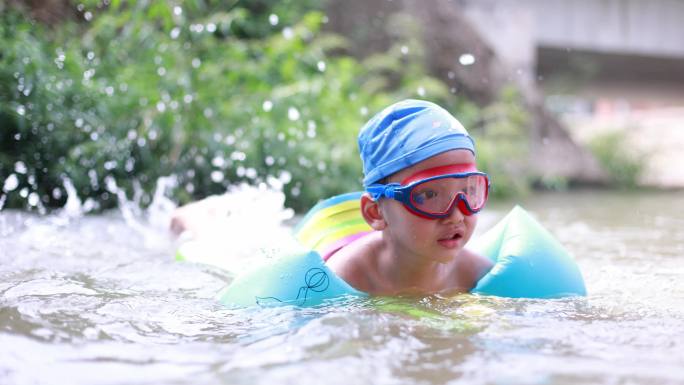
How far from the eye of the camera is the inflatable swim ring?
2.84 metres

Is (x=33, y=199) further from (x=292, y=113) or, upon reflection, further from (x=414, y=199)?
(x=414, y=199)

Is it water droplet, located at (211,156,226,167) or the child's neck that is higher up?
water droplet, located at (211,156,226,167)

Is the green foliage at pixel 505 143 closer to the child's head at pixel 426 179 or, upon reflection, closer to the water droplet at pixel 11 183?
the water droplet at pixel 11 183

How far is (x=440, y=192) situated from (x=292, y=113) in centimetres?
440

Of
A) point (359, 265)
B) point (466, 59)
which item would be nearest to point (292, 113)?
point (359, 265)

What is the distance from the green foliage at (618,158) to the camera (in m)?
12.1

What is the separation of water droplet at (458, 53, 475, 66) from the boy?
8097 mm

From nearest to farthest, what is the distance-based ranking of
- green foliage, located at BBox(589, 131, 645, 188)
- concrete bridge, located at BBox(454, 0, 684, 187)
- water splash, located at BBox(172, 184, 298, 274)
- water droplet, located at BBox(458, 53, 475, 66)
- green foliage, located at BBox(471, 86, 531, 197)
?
1. water splash, located at BBox(172, 184, 298, 274)
2. green foliage, located at BBox(471, 86, 531, 197)
3. water droplet, located at BBox(458, 53, 475, 66)
4. green foliage, located at BBox(589, 131, 645, 188)
5. concrete bridge, located at BBox(454, 0, 684, 187)

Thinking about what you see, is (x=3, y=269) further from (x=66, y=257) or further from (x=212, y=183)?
(x=212, y=183)

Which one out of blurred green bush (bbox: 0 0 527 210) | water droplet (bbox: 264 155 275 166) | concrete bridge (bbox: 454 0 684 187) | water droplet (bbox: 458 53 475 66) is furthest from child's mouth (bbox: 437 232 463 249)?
concrete bridge (bbox: 454 0 684 187)

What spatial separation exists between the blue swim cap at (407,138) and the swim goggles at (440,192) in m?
0.07

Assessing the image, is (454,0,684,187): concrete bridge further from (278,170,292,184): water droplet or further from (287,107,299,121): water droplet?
(278,170,292,184): water droplet

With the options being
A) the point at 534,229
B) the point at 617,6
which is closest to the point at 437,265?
the point at 534,229

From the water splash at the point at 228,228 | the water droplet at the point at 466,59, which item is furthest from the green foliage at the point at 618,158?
the water splash at the point at 228,228
